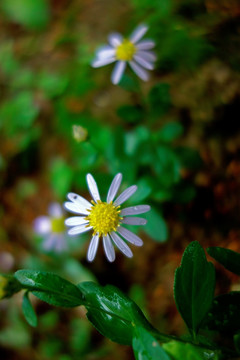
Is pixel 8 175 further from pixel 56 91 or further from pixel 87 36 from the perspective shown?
pixel 87 36

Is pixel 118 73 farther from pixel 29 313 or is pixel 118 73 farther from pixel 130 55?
pixel 29 313

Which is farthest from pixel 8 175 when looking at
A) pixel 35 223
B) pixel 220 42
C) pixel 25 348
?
pixel 220 42

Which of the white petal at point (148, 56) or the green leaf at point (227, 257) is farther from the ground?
the white petal at point (148, 56)

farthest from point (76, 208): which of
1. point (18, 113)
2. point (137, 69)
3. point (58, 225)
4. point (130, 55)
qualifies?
point (18, 113)

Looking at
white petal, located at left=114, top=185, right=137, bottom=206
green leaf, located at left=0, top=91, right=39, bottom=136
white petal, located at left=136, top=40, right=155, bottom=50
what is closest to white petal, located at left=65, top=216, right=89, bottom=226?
white petal, located at left=114, top=185, right=137, bottom=206

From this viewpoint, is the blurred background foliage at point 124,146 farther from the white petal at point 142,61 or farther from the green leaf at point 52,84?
the white petal at point 142,61

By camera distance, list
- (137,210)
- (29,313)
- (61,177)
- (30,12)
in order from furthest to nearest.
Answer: (30,12), (61,177), (137,210), (29,313)

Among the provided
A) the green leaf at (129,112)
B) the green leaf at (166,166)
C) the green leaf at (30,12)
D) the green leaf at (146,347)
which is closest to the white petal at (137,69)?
the green leaf at (129,112)

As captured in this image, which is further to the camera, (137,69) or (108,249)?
(137,69)
